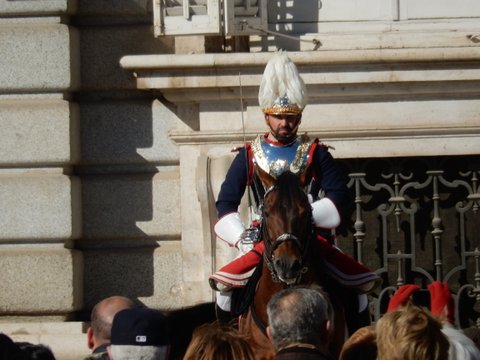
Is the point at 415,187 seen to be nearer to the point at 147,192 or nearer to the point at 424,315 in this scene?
the point at 147,192

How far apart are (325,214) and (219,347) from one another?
2.63 metres

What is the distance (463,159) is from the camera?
32.4ft

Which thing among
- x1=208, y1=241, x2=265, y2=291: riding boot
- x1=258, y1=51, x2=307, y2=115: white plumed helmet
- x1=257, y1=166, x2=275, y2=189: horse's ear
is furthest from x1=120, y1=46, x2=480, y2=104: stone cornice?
x1=208, y1=241, x2=265, y2=291: riding boot

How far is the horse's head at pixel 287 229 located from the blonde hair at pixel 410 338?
5.62 ft

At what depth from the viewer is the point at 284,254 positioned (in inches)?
266

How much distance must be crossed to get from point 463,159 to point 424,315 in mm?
4902

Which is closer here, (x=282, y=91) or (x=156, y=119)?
(x=282, y=91)

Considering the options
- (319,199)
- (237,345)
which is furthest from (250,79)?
(237,345)

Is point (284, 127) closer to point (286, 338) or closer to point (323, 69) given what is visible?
point (323, 69)

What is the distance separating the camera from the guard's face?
7.84 meters

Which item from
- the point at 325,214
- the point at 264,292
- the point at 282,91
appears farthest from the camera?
the point at 282,91

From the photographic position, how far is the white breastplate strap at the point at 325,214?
300 inches

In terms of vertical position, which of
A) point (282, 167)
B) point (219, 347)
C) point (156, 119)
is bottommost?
point (219, 347)

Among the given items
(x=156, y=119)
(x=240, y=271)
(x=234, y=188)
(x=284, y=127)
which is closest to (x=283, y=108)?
(x=284, y=127)
